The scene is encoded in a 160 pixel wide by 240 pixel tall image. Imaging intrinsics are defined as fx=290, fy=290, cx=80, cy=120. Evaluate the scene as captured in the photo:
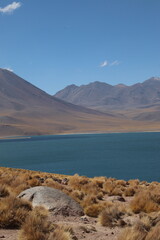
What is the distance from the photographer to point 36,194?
9.84 metres

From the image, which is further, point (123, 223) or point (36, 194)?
point (36, 194)

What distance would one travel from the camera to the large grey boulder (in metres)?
9.15

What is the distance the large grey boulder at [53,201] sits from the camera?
9.15 m

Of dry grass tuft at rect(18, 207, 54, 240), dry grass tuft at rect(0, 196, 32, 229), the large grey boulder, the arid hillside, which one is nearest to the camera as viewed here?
dry grass tuft at rect(18, 207, 54, 240)

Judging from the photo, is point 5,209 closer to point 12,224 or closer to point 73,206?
point 12,224

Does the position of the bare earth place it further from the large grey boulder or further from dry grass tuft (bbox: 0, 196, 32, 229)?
the large grey boulder

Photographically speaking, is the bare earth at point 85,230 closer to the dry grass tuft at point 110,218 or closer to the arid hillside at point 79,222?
the arid hillside at point 79,222

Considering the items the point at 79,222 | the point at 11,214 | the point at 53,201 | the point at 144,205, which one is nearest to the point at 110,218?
the point at 79,222

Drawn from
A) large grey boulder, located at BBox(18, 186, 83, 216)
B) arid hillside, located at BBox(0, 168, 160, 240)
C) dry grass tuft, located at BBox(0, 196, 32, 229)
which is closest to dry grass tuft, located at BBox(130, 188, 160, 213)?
arid hillside, located at BBox(0, 168, 160, 240)

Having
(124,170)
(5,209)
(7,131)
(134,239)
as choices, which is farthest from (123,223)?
(7,131)

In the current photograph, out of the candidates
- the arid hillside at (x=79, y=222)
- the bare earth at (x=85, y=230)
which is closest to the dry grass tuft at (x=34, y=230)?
the arid hillside at (x=79, y=222)

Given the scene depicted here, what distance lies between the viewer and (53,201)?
9.48 m

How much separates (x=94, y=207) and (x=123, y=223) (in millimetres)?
1964

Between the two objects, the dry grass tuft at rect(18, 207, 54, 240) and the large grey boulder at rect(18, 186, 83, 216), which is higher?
the dry grass tuft at rect(18, 207, 54, 240)
